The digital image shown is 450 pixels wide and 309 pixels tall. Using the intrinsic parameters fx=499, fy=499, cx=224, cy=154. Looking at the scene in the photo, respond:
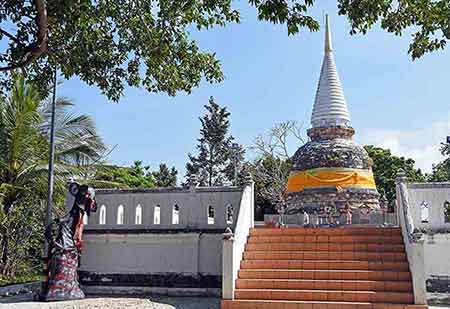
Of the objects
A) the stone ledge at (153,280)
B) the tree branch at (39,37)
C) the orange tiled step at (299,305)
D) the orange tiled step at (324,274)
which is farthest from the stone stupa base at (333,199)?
the tree branch at (39,37)

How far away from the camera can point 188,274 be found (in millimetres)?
11859

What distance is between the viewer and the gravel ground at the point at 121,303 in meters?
10.0

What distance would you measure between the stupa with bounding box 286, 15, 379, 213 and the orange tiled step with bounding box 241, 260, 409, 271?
1361 centimetres

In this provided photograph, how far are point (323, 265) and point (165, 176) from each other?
1545 inches

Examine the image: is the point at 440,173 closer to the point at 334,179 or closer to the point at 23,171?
the point at 334,179

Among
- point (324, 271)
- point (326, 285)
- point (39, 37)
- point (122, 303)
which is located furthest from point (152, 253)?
point (39, 37)

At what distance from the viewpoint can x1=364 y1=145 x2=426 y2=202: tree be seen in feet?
125

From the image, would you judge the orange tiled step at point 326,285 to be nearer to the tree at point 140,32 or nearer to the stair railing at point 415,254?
the stair railing at point 415,254

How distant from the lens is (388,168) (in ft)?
129

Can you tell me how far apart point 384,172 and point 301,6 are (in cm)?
3443

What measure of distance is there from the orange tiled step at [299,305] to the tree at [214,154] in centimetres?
3302

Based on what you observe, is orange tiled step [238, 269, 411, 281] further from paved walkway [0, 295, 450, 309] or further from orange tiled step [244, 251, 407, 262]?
paved walkway [0, 295, 450, 309]

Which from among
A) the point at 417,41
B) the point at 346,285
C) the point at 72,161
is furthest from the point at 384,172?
the point at 417,41

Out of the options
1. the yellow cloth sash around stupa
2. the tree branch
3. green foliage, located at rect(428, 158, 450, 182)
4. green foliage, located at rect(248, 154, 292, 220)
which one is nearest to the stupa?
the yellow cloth sash around stupa
